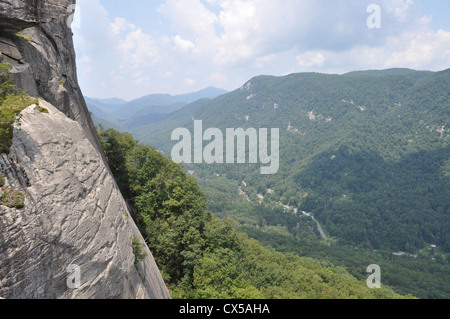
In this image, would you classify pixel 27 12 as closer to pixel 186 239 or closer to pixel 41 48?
pixel 41 48

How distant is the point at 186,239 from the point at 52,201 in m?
14.5

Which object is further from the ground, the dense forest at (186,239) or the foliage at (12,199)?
the foliage at (12,199)

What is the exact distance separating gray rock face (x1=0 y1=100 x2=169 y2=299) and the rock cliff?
34 millimetres

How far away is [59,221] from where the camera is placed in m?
10.0

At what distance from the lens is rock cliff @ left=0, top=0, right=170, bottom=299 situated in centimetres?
892

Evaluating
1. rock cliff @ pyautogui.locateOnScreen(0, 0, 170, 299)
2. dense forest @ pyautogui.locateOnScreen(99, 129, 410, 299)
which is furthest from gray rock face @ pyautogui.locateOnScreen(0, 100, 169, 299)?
dense forest @ pyautogui.locateOnScreen(99, 129, 410, 299)

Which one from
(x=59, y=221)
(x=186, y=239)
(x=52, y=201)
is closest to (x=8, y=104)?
(x=52, y=201)

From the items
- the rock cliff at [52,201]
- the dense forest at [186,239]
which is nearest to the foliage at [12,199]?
the rock cliff at [52,201]

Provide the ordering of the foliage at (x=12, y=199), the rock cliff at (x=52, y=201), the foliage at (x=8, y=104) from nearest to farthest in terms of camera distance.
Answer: the foliage at (x=12, y=199) < the rock cliff at (x=52, y=201) < the foliage at (x=8, y=104)

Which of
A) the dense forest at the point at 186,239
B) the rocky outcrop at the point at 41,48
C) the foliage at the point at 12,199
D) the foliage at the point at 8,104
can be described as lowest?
the dense forest at the point at 186,239

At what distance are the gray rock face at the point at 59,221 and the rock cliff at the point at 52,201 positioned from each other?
0.11 feet

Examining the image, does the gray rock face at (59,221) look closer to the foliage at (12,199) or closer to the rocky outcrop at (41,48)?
the foliage at (12,199)

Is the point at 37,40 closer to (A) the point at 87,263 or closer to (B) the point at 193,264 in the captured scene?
(A) the point at 87,263

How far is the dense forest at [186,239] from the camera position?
19953 millimetres
